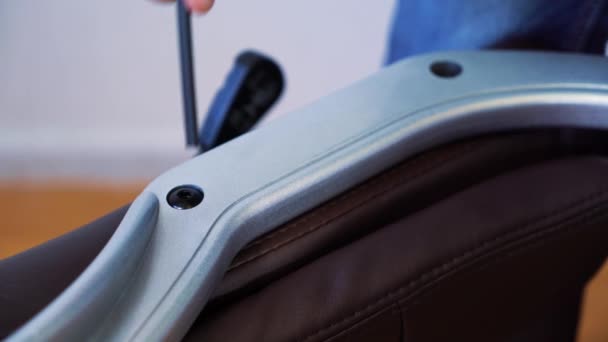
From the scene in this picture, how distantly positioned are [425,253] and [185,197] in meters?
0.16

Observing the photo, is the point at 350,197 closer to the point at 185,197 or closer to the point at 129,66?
the point at 185,197

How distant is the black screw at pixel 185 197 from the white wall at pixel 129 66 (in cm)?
90

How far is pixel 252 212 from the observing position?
42cm

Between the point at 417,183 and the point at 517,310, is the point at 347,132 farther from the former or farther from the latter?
the point at 517,310

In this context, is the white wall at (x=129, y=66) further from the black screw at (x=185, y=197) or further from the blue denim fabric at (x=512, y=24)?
the black screw at (x=185, y=197)

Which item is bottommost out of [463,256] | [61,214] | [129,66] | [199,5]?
[61,214]

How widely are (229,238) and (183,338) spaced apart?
0.06 m

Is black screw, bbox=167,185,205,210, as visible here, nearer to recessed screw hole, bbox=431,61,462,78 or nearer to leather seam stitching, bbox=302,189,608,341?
leather seam stitching, bbox=302,189,608,341

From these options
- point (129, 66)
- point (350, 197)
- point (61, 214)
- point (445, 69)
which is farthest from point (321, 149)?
point (61, 214)

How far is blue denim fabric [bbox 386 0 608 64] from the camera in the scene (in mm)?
528

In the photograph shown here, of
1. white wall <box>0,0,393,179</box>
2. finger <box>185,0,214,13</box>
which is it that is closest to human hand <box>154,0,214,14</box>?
finger <box>185,0,214,13</box>

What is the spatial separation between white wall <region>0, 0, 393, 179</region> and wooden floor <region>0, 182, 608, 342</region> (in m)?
0.04

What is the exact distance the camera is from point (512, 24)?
1.83 ft

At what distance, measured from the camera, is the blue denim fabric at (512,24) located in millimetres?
528
